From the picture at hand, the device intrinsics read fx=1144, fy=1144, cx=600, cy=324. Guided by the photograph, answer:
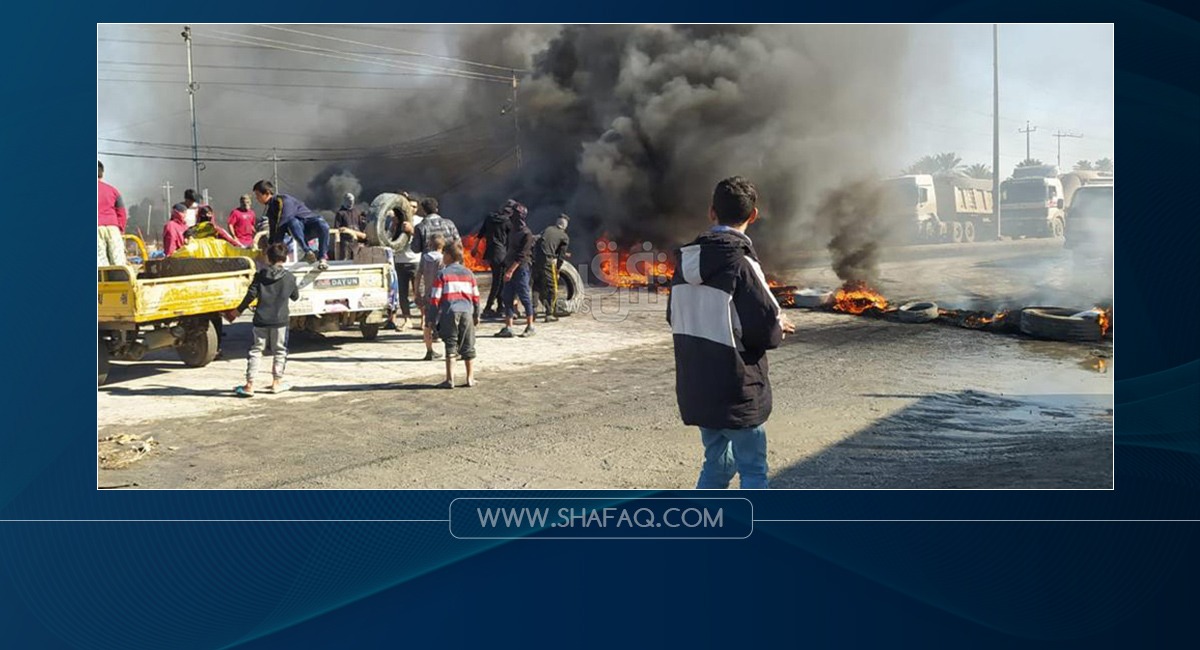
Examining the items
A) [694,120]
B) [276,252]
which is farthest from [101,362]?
[694,120]

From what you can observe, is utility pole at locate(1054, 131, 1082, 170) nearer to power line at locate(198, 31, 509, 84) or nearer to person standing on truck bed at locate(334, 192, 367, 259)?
power line at locate(198, 31, 509, 84)

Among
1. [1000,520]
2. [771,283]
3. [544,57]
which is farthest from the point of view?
[771,283]

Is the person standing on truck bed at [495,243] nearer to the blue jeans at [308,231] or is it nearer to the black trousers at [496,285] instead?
the black trousers at [496,285]

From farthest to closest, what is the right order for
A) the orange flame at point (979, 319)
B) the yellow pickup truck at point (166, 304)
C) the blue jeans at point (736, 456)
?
the orange flame at point (979, 319) → the yellow pickup truck at point (166, 304) → the blue jeans at point (736, 456)

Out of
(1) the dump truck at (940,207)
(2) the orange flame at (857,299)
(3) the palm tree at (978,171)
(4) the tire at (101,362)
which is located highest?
(3) the palm tree at (978,171)

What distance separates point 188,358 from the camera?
7520 millimetres

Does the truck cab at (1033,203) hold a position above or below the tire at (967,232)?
above

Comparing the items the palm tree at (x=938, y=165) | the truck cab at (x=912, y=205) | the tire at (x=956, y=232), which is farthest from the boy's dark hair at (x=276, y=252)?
the tire at (x=956, y=232)

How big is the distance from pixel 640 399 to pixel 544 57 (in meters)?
2.16

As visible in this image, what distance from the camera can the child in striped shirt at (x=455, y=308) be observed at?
23.6 feet

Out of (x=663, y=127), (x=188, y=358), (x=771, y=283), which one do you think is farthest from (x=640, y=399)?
(x=188, y=358)

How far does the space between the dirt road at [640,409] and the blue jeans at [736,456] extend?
1.09 m

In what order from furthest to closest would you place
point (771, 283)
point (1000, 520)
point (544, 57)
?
point (771, 283)
point (544, 57)
point (1000, 520)

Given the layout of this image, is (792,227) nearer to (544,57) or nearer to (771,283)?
(771,283)
